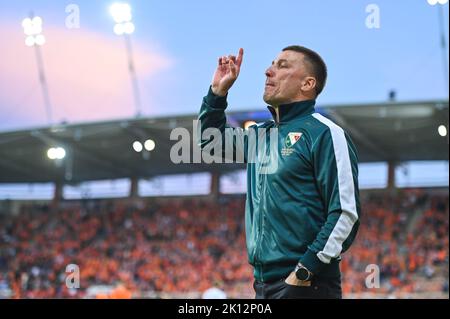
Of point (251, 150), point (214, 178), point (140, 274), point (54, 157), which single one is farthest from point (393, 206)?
point (251, 150)

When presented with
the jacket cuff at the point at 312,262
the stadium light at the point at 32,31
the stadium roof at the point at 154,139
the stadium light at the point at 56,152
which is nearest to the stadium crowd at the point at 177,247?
the stadium roof at the point at 154,139

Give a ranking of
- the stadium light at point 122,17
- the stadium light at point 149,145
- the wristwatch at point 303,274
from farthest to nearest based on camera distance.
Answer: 1. the stadium light at point 149,145
2. the stadium light at point 122,17
3. the wristwatch at point 303,274

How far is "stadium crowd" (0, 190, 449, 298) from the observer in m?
23.7

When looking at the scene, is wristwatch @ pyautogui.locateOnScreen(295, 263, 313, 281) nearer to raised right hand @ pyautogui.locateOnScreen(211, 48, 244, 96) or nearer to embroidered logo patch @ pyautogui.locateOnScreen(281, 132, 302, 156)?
embroidered logo patch @ pyautogui.locateOnScreen(281, 132, 302, 156)

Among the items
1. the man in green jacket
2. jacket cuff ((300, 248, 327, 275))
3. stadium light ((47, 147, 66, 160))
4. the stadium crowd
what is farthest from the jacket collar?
stadium light ((47, 147, 66, 160))

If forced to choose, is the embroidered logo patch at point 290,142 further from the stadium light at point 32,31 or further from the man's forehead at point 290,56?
the stadium light at point 32,31

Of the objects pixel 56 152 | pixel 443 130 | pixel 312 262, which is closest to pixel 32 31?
pixel 56 152

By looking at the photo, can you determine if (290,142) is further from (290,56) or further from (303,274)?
(303,274)

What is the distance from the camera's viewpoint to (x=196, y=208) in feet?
103

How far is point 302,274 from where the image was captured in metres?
3.03

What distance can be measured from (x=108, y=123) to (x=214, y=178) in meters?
7.66

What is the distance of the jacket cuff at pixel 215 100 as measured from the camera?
3.50m

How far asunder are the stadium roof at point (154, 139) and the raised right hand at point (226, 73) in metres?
19.4
